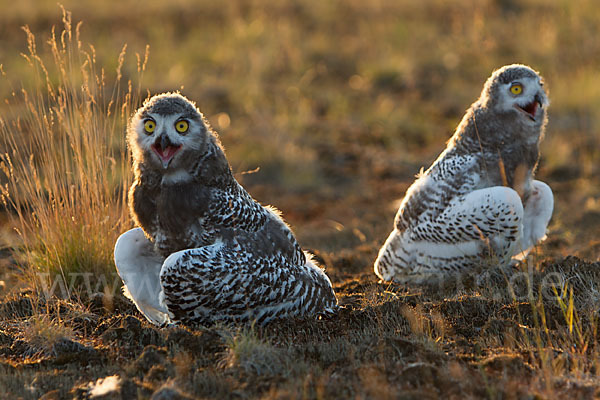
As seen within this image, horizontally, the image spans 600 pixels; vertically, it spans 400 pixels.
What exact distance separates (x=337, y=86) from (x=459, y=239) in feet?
37.7

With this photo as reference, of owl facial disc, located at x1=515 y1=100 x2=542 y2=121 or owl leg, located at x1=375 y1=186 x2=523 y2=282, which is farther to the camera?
owl facial disc, located at x1=515 y1=100 x2=542 y2=121

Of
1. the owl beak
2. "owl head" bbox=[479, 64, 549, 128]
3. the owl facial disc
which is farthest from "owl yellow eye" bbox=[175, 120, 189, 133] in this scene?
the owl facial disc

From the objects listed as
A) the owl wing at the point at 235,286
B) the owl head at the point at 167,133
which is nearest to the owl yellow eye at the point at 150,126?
the owl head at the point at 167,133

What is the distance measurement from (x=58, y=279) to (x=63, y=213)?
0.57 metres

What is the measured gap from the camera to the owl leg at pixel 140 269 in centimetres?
545

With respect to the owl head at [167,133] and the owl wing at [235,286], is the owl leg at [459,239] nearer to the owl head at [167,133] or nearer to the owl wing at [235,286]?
the owl wing at [235,286]

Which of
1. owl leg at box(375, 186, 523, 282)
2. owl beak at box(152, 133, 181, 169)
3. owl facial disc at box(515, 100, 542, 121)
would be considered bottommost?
owl leg at box(375, 186, 523, 282)

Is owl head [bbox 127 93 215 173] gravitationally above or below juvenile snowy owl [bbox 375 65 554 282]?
above

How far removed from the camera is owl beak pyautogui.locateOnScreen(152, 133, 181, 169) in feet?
16.4

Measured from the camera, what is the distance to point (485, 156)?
6.61 metres

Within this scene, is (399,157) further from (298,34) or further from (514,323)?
(514,323)

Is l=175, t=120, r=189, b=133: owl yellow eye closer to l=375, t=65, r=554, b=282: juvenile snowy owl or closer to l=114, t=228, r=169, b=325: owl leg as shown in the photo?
l=114, t=228, r=169, b=325: owl leg

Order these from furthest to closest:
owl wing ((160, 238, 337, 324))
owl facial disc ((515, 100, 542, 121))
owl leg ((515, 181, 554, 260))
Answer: owl leg ((515, 181, 554, 260))
owl facial disc ((515, 100, 542, 121))
owl wing ((160, 238, 337, 324))

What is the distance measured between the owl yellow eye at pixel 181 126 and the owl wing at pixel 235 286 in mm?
821
